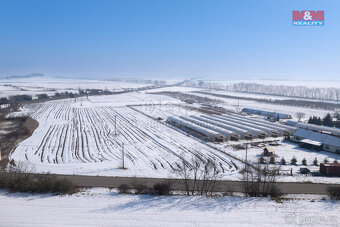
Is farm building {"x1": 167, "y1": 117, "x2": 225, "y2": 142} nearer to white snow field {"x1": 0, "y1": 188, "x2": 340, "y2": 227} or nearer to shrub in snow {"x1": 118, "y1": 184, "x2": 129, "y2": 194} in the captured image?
white snow field {"x1": 0, "y1": 188, "x2": 340, "y2": 227}

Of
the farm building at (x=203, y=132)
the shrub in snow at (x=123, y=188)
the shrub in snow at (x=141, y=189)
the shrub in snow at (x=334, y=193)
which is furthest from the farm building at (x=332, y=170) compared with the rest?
the shrub in snow at (x=123, y=188)

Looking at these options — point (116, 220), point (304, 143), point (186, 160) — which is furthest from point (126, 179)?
point (304, 143)

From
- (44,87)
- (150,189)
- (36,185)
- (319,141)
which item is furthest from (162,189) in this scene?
(44,87)

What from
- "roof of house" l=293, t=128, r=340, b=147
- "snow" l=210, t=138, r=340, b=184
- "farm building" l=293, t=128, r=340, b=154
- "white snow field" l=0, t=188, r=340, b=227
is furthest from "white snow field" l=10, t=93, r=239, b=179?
"roof of house" l=293, t=128, r=340, b=147

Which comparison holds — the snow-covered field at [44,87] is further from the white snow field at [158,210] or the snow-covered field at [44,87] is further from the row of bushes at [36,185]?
the white snow field at [158,210]

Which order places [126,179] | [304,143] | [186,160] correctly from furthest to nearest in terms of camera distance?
1. [304,143]
2. [186,160]
3. [126,179]

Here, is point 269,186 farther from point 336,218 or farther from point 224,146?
point 224,146

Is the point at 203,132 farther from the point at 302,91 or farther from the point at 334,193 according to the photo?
the point at 302,91
